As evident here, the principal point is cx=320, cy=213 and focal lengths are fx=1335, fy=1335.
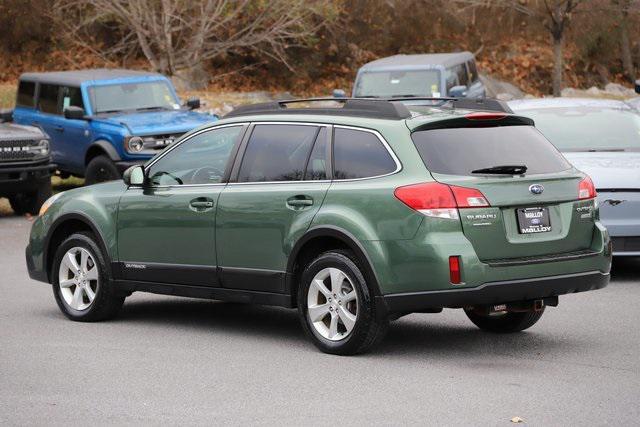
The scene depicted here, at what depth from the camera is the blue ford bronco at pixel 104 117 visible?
1916 cm

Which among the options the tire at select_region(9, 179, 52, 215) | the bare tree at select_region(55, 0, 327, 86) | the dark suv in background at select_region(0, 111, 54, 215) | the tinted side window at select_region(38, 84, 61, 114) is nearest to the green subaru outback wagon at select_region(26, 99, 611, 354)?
the dark suv in background at select_region(0, 111, 54, 215)

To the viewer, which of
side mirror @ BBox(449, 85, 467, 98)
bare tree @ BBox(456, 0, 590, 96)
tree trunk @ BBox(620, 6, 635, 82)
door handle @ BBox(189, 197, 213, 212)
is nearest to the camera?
door handle @ BBox(189, 197, 213, 212)

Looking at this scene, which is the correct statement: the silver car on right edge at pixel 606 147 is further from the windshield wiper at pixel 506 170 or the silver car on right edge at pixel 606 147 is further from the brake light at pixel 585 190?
the windshield wiper at pixel 506 170

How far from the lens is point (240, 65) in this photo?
39.7 meters

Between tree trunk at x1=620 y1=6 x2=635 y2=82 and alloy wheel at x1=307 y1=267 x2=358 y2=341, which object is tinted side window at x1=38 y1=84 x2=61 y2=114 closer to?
alloy wheel at x1=307 y1=267 x2=358 y2=341

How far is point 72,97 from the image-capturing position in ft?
67.3

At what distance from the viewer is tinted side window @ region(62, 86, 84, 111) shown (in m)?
20.3

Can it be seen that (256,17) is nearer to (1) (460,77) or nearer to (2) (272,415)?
(1) (460,77)

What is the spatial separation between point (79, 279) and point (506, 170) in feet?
11.9

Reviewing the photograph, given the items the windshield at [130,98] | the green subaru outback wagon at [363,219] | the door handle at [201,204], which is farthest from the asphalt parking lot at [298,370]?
the windshield at [130,98]

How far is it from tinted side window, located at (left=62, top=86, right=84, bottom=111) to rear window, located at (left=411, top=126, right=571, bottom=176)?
12.5 metres

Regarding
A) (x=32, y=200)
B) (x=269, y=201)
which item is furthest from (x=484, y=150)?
(x=32, y=200)

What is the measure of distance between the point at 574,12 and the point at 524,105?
22958 mm

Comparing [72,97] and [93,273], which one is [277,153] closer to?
[93,273]
